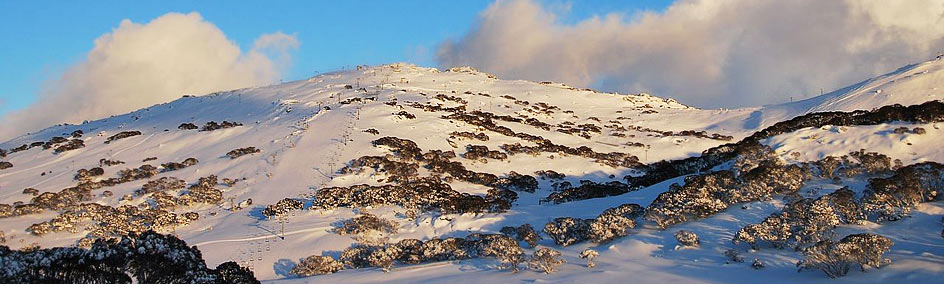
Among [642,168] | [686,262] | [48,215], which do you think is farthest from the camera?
[642,168]

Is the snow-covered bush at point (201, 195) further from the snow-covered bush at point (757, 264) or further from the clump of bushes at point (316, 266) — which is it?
the snow-covered bush at point (757, 264)

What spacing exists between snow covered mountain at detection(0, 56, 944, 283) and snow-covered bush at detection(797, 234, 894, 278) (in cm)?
32

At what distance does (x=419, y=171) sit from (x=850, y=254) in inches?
1013

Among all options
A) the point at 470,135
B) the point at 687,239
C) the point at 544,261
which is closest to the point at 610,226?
the point at 687,239

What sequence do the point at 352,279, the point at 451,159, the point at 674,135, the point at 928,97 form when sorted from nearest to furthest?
the point at 352,279
the point at 451,159
the point at 928,97
the point at 674,135

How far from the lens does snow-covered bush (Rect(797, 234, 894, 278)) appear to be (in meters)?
16.0

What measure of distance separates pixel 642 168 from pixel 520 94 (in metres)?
34.4

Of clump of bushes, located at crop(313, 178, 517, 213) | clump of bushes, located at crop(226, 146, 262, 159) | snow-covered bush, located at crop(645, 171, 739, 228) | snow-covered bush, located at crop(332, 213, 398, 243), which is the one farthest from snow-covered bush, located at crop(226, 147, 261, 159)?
snow-covered bush, located at crop(645, 171, 739, 228)

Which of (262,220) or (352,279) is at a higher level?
(262,220)

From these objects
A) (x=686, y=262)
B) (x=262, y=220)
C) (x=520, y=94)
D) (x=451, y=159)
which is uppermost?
(x=520, y=94)

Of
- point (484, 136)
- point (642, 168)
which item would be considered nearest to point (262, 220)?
point (484, 136)

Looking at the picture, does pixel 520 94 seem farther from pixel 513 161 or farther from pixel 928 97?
pixel 928 97

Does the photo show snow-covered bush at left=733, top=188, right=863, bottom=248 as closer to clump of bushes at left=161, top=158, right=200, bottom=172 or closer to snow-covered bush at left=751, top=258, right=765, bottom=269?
snow-covered bush at left=751, top=258, right=765, bottom=269

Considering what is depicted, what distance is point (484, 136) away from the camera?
4847cm
